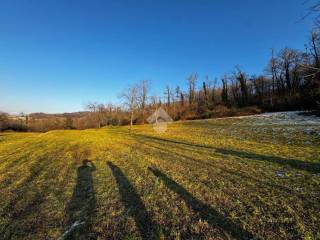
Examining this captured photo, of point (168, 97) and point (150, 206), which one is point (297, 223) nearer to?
point (150, 206)

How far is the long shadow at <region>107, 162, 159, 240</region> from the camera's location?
3.49 m

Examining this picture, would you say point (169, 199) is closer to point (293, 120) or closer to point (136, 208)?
point (136, 208)

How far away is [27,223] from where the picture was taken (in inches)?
155

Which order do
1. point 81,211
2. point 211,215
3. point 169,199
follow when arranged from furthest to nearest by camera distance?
point 169,199
point 81,211
point 211,215

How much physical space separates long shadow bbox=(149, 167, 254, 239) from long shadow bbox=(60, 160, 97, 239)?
2.19 m

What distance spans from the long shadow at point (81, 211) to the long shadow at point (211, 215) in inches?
86.4

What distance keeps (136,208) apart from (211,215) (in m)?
1.71

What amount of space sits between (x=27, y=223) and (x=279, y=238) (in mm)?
4881

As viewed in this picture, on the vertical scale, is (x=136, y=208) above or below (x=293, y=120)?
below

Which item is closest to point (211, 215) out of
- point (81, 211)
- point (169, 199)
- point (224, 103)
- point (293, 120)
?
point (169, 199)

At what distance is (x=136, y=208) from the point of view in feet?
14.4

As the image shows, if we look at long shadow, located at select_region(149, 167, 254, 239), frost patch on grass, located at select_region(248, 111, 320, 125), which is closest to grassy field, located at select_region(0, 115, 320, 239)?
long shadow, located at select_region(149, 167, 254, 239)

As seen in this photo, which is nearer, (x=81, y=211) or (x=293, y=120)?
(x=81, y=211)

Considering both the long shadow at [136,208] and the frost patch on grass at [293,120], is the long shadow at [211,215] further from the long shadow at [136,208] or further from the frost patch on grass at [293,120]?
the frost patch on grass at [293,120]
